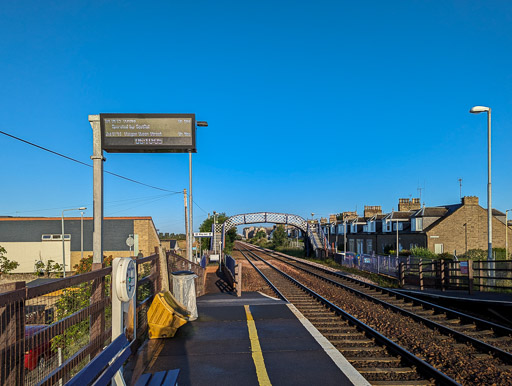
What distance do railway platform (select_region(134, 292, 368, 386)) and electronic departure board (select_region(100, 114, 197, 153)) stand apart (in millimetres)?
4389

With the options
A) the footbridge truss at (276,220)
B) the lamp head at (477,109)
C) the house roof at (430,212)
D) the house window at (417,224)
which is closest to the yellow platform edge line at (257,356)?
the lamp head at (477,109)

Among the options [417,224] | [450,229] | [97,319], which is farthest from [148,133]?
[450,229]

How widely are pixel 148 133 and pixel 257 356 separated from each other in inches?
234

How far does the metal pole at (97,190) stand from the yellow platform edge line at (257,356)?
11.3 feet

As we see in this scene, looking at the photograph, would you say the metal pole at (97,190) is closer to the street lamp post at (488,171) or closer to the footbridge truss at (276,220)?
the street lamp post at (488,171)

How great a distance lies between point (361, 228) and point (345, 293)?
41.6 meters

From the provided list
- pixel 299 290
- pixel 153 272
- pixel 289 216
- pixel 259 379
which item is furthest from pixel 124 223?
pixel 259 379

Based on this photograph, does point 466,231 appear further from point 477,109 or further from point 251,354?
point 251,354

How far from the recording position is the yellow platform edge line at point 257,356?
5.26m

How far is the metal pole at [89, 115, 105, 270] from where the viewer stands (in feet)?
26.1

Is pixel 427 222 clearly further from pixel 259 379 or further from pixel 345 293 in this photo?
pixel 259 379

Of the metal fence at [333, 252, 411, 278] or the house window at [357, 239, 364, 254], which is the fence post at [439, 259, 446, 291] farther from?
the house window at [357, 239, 364, 254]

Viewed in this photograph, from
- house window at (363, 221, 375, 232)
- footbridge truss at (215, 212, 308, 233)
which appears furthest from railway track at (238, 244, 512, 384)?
footbridge truss at (215, 212, 308, 233)

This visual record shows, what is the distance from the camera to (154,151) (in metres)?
10.0
